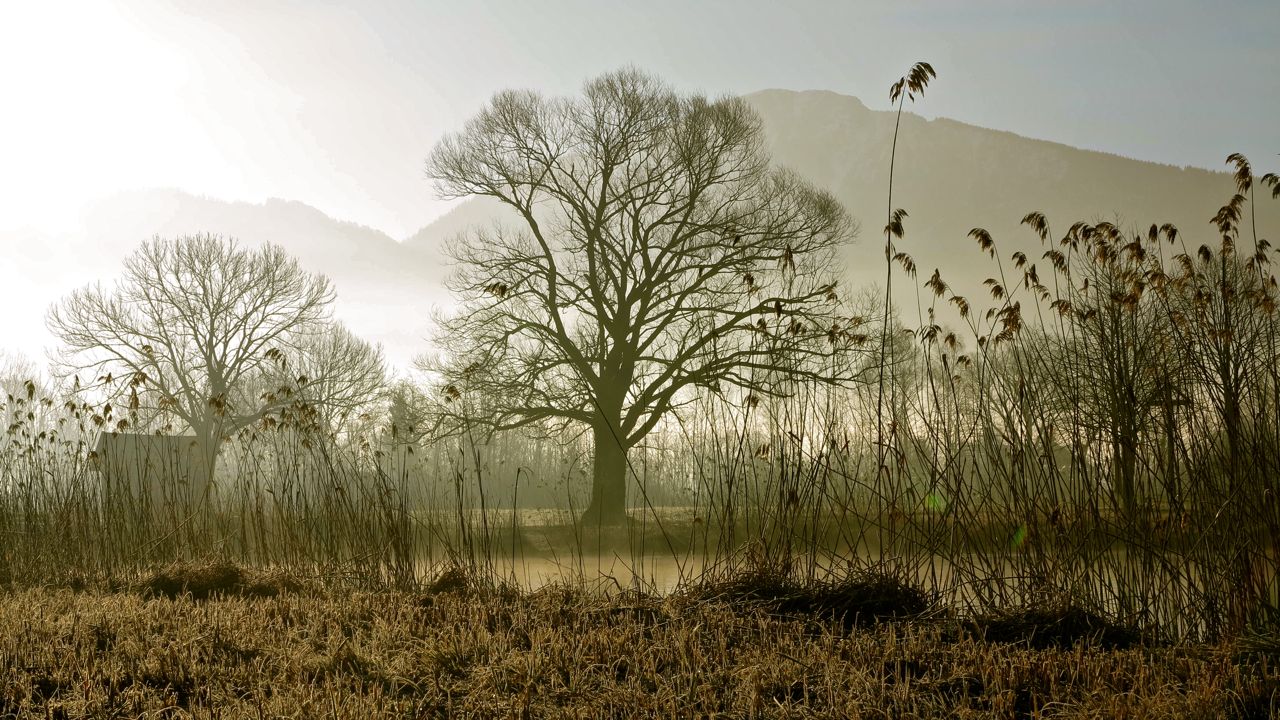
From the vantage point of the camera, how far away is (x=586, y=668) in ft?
9.21

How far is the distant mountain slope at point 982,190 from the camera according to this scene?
126 metres

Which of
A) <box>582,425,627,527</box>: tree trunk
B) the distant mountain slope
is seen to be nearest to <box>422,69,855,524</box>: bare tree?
<box>582,425,627,527</box>: tree trunk

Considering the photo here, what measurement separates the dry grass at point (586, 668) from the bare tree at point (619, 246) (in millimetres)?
13045

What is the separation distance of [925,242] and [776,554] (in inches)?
6196

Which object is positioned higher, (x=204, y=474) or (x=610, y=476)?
(x=204, y=474)

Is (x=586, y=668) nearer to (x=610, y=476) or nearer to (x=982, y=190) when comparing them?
(x=610, y=476)

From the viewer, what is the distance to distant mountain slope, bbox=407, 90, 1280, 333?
12625cm

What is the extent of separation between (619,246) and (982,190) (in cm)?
14768

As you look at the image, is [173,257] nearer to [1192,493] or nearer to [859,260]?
[1192,493]

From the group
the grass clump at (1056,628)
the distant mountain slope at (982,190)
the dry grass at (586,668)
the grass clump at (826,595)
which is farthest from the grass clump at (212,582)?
the distant mountain slope at (982,190)

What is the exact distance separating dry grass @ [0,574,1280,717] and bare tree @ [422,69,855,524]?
13.0 m

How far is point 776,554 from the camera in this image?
4.41 m

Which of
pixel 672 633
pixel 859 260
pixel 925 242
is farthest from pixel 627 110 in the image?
pixel 859 260

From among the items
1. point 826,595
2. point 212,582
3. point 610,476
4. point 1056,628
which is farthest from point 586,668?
point 610,476
